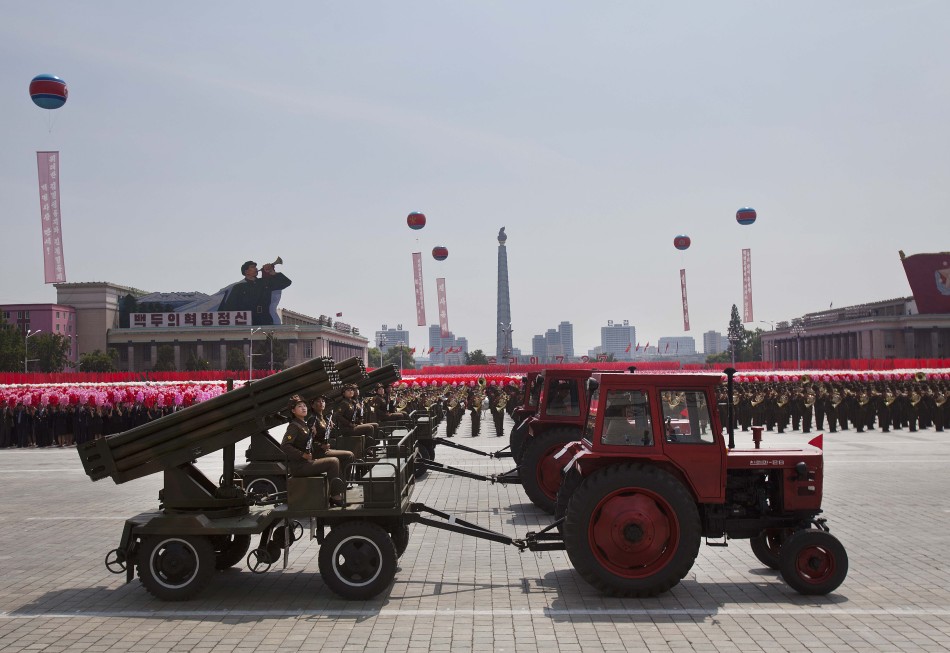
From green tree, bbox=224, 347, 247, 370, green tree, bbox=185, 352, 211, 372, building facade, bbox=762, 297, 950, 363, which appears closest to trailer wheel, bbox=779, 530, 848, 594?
building facade, bbox=762, 297, 950, 363

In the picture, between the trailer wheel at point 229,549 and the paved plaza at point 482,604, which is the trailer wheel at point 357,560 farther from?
the trailer wheel at point 229,549

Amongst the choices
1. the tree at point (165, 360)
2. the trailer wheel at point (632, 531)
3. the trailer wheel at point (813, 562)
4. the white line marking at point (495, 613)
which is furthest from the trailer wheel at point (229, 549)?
the tree at point (165, 360)

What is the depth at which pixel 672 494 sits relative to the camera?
885cm

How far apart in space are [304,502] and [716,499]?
174 inches

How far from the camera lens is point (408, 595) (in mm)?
9375

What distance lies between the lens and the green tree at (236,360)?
122062mm

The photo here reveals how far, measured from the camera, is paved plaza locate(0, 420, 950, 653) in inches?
304

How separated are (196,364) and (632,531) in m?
119

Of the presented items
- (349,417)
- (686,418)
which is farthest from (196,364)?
(686,418)

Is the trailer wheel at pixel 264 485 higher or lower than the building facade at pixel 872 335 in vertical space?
lower

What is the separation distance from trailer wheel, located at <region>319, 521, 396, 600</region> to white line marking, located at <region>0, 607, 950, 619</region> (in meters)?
0.33

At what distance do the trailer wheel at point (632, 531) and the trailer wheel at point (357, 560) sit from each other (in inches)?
77.2

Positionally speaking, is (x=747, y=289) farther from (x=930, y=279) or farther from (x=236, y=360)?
(x=236, y=360)

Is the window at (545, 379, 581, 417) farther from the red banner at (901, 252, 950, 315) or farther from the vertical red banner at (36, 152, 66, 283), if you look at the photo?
the red banner at (901, 252, 950, 315)
